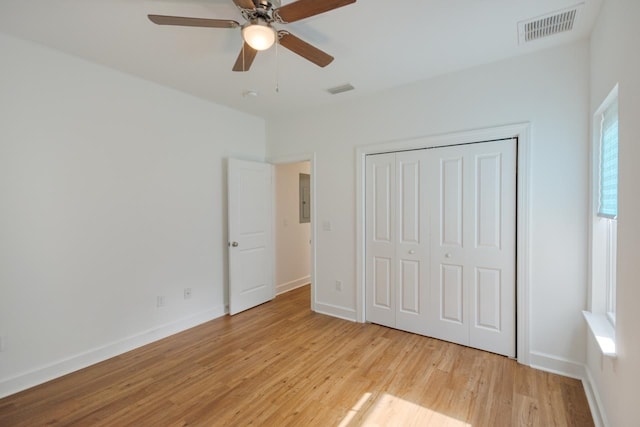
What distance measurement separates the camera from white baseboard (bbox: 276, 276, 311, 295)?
15.8ft

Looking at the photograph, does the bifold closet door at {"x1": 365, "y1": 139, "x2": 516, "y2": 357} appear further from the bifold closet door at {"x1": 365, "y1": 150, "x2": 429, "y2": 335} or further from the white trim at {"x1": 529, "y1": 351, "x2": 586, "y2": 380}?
the white trim at {"x1": 529, "y1": 351, "x2": 586, "y2": 380}

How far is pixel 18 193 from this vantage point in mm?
2307

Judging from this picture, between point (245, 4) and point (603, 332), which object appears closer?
point (245, 4)

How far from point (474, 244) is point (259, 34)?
8.19ft

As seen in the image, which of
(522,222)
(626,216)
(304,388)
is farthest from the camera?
(522,222)

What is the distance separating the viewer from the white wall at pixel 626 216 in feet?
4.38

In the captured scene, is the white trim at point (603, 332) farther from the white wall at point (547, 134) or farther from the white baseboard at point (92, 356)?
the white baseboard at point (92, 356)

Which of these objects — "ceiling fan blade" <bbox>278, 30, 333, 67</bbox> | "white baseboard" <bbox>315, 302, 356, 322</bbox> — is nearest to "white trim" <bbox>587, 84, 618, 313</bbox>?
"ceiling fan blade" <bbox>278, 30, 333, 67</bbox>

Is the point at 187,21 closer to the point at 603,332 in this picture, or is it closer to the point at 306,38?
the point at 306,38

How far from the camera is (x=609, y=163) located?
6.42 feet

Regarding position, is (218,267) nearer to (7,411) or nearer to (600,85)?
(7,411)

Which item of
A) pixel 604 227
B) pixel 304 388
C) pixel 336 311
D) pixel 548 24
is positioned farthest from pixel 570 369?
pixel 548 24

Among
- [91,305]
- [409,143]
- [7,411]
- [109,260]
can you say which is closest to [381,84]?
[409,143]

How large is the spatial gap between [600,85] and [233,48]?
8.69ft
